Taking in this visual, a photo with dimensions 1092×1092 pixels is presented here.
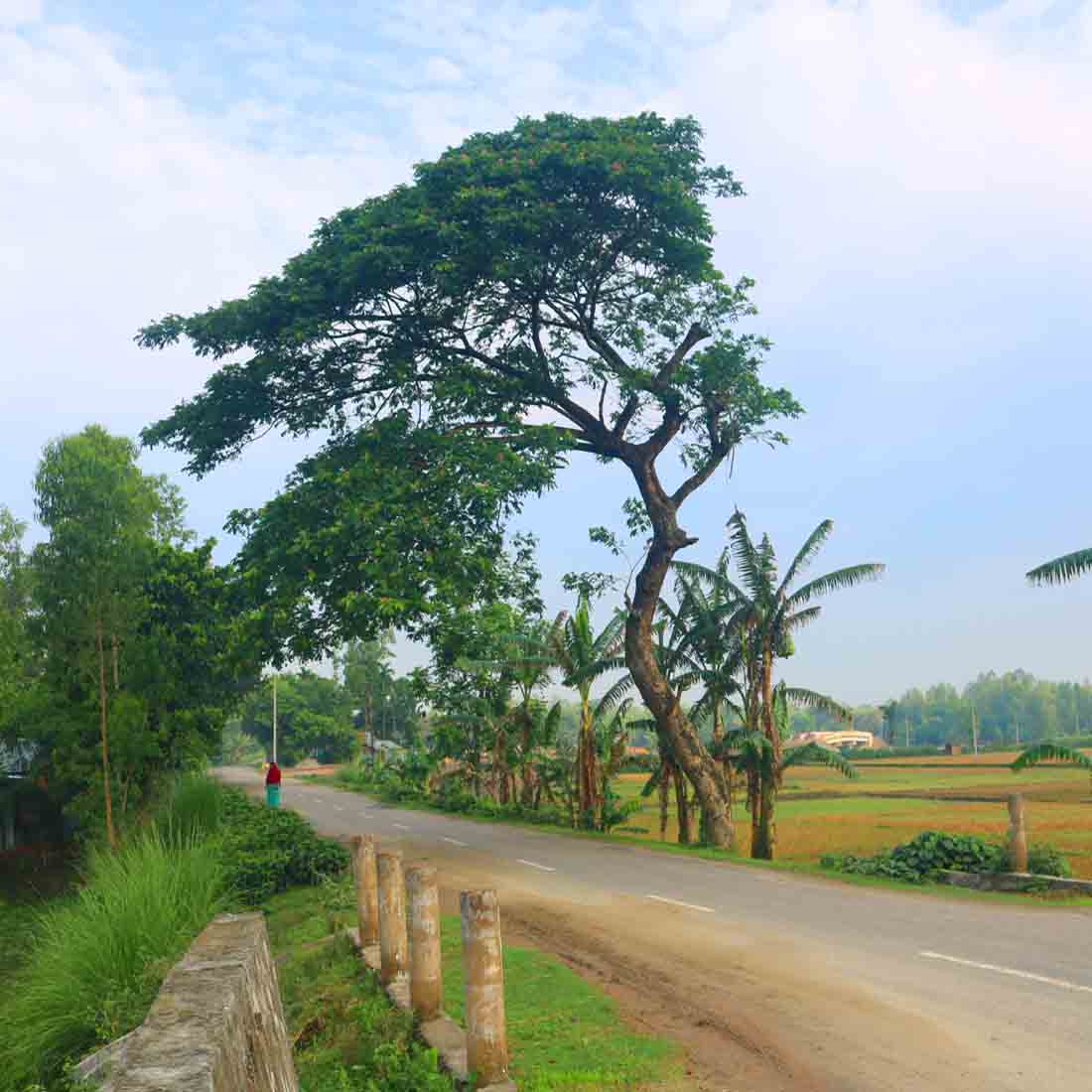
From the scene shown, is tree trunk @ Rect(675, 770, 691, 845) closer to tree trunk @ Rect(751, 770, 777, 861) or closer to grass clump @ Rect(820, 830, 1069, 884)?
tree trunk @ Rect(751, 770, 777, 861)

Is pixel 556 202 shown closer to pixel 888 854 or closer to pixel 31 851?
pixel 888 854

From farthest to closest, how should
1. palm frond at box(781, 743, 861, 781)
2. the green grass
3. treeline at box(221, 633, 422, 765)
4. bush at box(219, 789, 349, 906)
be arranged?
treeline at box(221, 633, 422, 765) < palm frond at box(781, 743, 861, 781) < bush at box(219, 789, 349, 906) < the green grass

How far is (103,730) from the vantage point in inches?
995

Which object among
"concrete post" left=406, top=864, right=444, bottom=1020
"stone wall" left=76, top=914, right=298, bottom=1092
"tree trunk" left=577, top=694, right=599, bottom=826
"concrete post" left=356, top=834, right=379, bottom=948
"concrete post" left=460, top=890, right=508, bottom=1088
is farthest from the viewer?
"tree trunk" left=577, top=694, right=599, bottom=826

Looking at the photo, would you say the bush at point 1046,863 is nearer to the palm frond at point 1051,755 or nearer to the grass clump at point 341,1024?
the palm frond at point 1051,755

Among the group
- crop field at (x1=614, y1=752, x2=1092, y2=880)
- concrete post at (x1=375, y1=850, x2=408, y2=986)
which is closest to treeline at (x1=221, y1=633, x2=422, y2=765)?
crop field at (x1=614, y1=752, x2=1092, y2=880)

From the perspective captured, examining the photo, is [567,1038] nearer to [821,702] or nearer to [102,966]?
[102,966]

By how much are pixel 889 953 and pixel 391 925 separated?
439 centimetres

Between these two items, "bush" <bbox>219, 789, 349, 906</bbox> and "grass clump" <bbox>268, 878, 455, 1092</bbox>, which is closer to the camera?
"grass clump" <bbox>268, 878, 455, 1092</bbox>

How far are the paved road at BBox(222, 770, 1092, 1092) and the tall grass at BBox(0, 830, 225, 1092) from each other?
4.50 metres

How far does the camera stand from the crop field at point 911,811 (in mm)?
29766

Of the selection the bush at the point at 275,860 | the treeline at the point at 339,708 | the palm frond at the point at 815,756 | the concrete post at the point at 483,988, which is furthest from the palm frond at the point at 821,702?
the treeline at the point at 339,708

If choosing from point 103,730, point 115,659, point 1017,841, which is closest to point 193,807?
point 103,730

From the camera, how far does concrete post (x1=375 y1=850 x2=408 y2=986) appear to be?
9.18 meters
